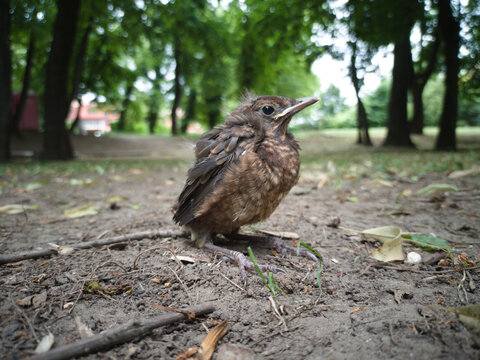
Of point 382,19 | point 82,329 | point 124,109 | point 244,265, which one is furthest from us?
point 124,109

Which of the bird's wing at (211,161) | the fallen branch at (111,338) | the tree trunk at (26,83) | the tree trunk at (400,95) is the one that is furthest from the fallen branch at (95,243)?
the tree trunk at (26,83)

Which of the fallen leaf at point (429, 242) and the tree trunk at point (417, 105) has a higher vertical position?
the tree trunk at point (417, 105)

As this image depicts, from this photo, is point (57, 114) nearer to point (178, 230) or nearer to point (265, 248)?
point (178, 230)

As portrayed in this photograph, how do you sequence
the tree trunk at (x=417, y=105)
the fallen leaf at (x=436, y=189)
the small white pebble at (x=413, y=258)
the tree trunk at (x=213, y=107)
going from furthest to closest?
the tree trunk at (x=213, y=107), the tree trunk at (x=417, y=105), the fallen leaf at (x=436, y=189), the small white pebble at (x=413, y=258)

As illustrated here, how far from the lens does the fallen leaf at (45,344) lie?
3.93 ft

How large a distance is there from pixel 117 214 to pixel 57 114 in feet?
22.9

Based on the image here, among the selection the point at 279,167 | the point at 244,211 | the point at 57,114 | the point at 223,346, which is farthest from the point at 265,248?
the point at 57,114

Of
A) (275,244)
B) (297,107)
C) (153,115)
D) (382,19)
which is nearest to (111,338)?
(275,244)

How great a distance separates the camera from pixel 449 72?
9.52m

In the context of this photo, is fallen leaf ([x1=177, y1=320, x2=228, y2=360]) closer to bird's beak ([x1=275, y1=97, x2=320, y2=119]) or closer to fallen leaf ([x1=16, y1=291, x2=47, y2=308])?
fallen leaf ([x1=16, y1=291, x2=47, y2=308])

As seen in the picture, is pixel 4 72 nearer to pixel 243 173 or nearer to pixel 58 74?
pixel 58 74

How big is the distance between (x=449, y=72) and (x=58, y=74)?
11195 millimetres

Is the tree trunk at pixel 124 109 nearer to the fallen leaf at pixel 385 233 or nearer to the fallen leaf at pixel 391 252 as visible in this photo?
the fallen leaf at pixel 385 233

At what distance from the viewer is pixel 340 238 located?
8.15ft
